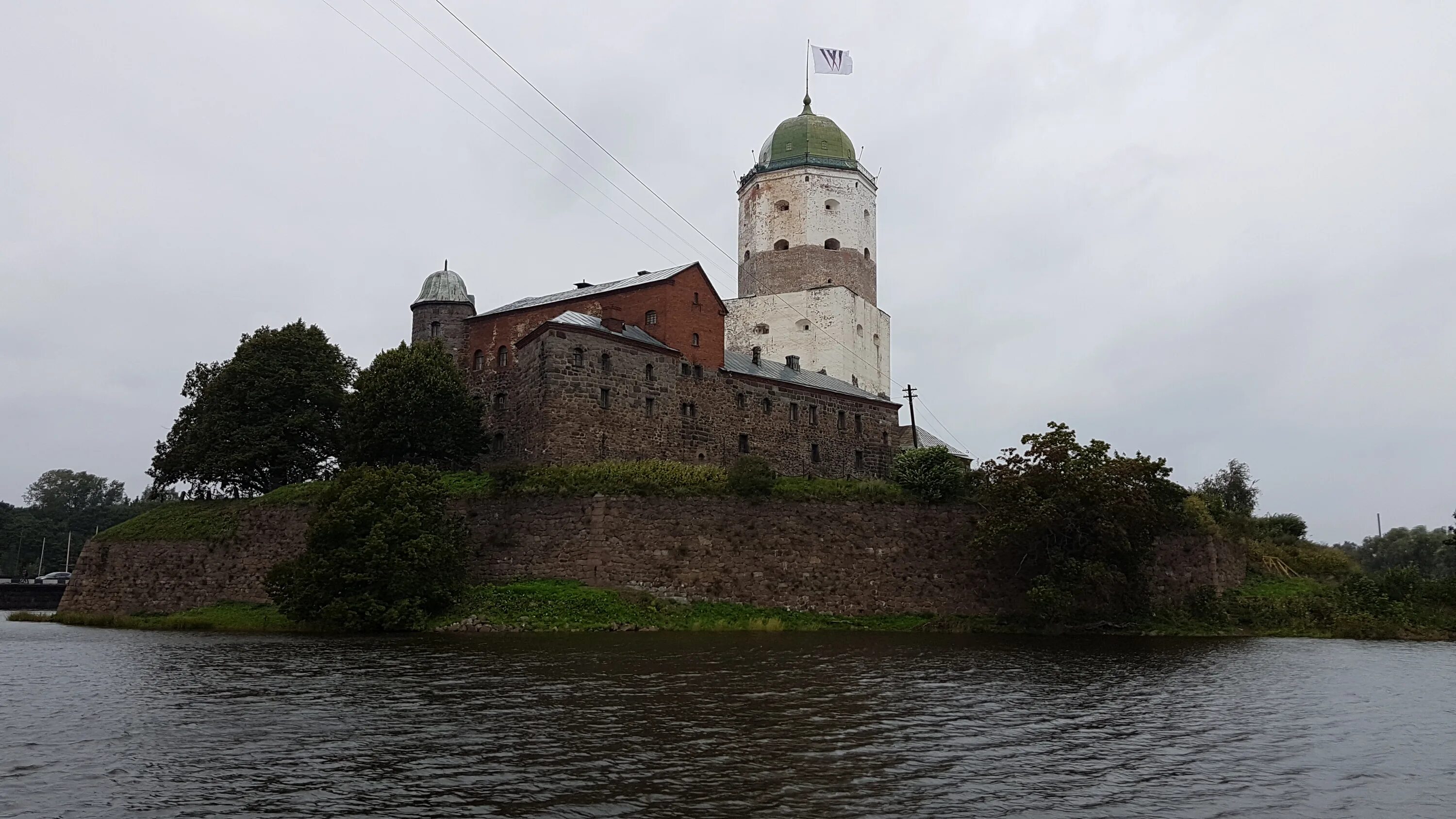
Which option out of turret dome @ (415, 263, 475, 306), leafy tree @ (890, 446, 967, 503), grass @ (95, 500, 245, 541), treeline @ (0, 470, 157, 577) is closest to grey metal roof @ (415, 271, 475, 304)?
turret dome @ (415, 263, 475, 306)

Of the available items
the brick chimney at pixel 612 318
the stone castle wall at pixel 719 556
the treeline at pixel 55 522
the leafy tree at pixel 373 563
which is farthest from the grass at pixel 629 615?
the treeline at pixel 55 522

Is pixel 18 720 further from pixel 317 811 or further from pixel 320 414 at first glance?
pixel 320 414

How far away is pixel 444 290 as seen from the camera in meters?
50.2

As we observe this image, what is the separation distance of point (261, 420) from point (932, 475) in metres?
30.7

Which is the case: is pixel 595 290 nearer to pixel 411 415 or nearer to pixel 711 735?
pixel 411 415

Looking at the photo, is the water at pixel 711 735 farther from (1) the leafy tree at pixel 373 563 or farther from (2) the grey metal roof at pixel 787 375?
(2) the grey metal roof at pixel 787 375

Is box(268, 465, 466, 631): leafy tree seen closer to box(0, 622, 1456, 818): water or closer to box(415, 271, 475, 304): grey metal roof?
box(0, 622, 1456, 818): water

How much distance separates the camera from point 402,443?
41.5 metres

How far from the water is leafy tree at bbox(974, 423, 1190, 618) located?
872cm

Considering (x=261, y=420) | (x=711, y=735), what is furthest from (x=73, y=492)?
(x=711, y=735)

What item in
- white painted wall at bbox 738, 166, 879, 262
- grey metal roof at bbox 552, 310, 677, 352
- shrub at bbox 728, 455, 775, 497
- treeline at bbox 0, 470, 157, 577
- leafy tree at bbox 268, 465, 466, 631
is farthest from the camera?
treeline at bbox 0, 470, 157, 577

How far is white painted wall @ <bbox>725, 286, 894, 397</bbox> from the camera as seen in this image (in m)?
62.2

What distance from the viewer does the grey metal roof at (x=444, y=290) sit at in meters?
50.0

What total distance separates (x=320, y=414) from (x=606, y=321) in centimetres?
1532
